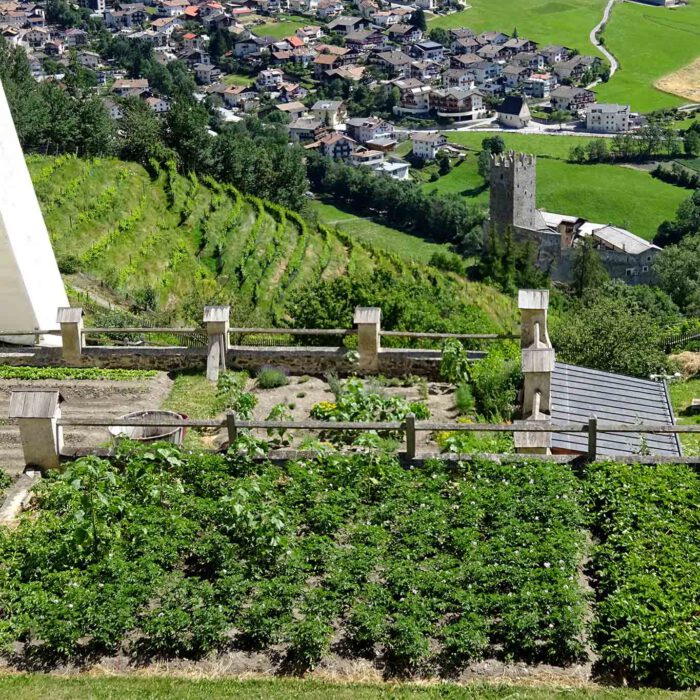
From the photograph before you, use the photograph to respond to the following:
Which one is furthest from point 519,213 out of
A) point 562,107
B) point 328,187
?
point 562,107

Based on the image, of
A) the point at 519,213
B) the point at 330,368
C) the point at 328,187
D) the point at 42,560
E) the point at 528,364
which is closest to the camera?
the point at 42,560

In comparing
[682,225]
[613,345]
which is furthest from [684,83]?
[613,345]

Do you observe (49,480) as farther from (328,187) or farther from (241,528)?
(328,187)

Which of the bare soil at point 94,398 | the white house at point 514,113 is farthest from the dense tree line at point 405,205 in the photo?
the bare soil at point 94,398

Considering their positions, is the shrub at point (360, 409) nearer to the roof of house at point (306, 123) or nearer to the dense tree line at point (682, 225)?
the dense tree line at point (682, 225)

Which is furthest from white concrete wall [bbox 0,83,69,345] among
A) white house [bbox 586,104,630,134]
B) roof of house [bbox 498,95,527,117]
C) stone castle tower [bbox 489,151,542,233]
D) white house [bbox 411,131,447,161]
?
roof of house [bbox 498,95,527,117]
